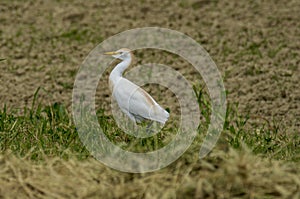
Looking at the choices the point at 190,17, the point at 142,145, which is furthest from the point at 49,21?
the point at 142,145

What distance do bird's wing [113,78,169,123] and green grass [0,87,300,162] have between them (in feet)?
0.31

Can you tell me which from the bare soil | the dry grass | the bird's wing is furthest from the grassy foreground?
the bare soil

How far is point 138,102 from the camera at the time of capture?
3.38 m

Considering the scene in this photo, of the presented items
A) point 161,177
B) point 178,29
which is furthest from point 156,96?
point 161,177

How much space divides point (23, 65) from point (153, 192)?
300 cm

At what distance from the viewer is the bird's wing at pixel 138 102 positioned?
3.38 m

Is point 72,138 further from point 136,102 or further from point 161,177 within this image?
point 161,177

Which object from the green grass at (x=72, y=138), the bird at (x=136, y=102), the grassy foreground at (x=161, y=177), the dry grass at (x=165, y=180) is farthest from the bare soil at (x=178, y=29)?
the dry grass at (x=165, y=180)

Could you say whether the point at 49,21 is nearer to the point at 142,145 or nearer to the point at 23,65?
the point at 23,65

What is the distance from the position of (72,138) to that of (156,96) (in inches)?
52.7

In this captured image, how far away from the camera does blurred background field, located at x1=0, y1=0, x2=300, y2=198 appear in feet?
8.25

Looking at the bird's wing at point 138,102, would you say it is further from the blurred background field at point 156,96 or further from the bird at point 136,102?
the blurred background field at point 156,96

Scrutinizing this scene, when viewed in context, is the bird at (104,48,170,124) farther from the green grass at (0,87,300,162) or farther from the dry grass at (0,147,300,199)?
the dry grass at (0,147,300,199)

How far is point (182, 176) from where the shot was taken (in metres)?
2.56
